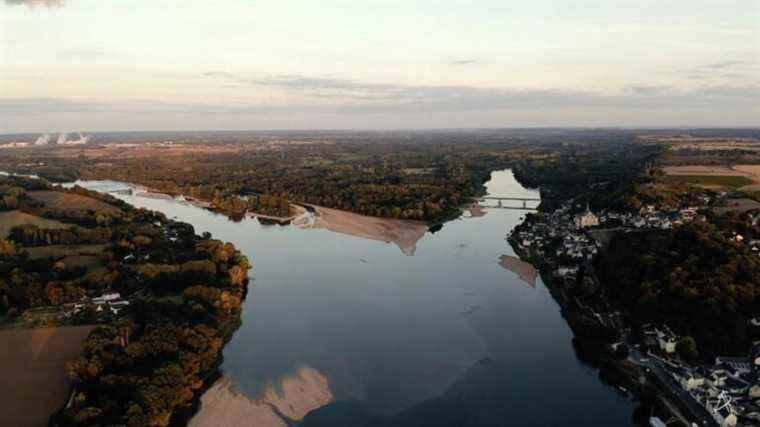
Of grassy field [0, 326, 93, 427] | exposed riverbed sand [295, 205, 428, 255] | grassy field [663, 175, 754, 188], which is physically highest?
grassy field [663, 175, 754, 188]

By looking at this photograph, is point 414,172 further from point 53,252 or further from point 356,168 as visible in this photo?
point 53,252

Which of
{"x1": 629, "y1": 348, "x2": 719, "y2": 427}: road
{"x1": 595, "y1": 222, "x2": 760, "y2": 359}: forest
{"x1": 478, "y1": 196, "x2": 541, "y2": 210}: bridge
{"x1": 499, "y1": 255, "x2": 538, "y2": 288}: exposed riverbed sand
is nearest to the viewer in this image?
Result: {"x1": 629, "y1": 348, "x2": 719, "y2": 427}: road

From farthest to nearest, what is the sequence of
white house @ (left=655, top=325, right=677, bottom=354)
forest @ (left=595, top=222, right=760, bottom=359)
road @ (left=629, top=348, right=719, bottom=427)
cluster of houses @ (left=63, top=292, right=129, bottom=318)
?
cluster of houses @ (left=63, top=292, right=129, bottom=318) → forest @ (left=595, top=222, right=760, bottom=359) → white house @ (left=655, top=325, right=677, bottom=354) → road @ (left=629, top=348, right=719, bottom=427)

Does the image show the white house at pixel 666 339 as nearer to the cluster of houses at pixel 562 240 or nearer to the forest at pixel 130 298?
the cluster of houses at pixel 562 240

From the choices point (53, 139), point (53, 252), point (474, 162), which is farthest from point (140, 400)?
point (53, 139)

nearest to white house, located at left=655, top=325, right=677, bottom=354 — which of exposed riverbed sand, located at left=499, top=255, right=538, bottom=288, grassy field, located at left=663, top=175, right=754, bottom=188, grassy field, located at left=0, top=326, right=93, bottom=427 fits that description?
exposed riverbed sand, located at left=499, top=255, right=538, bottom=288

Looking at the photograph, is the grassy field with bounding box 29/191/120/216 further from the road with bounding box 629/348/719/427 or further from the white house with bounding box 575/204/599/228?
the road with bounding box 629/348/719/427
